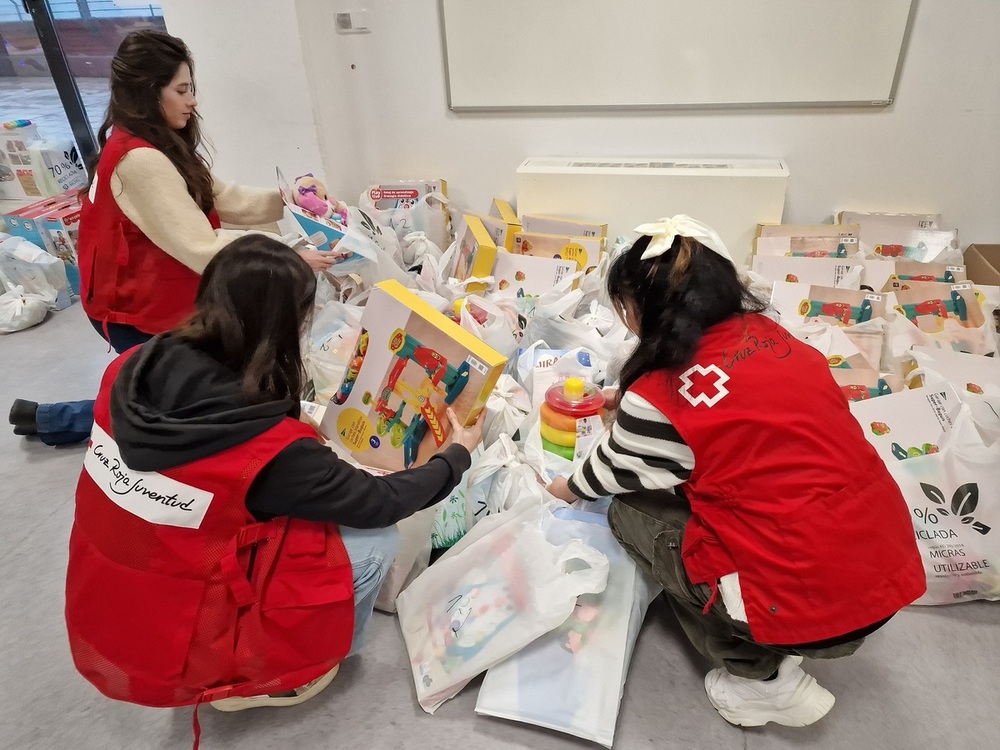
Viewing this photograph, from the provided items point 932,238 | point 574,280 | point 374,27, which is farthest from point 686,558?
point 374,27

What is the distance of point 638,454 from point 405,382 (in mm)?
534

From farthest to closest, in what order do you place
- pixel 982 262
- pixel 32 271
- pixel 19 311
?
1. pixel 32 271
2. pixel 19 311
3. pixel 982 262

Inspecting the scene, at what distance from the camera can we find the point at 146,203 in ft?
4.86

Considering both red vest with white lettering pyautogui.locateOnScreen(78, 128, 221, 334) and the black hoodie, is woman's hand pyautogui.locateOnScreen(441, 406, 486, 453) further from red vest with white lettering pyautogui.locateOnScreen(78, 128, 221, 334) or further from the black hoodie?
red vest with white lettering pyautogui.locateOnScreen(78, 128, 221, 334)

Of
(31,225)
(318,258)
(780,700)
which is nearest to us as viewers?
A: (780,700)

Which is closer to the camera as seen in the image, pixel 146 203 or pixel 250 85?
pixel 146 203

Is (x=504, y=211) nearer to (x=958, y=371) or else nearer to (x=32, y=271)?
(x=958, y=371)

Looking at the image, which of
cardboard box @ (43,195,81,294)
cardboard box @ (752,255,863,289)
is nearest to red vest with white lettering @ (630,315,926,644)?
cardboard box @ (752,255,863,289)

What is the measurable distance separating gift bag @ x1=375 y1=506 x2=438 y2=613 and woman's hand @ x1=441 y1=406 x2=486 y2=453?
173 mm

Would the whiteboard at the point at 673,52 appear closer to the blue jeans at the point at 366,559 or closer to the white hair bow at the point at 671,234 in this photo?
the white hair bow at the point at 671,234

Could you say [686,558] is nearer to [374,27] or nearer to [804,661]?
[804,661]

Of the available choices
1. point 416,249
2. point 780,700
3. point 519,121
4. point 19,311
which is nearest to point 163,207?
point 416,249

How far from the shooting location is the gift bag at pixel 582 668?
3.56 feet

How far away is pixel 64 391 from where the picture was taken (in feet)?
7.46
